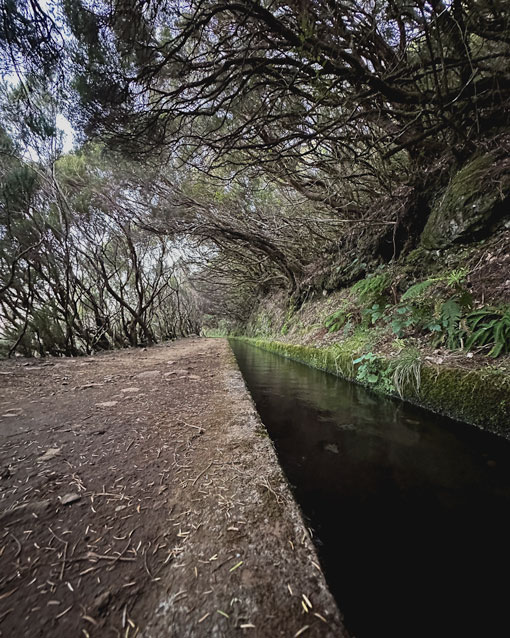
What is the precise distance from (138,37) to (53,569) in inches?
→ 146

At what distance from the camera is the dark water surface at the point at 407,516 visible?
0.75m

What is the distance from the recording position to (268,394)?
316 centimetres

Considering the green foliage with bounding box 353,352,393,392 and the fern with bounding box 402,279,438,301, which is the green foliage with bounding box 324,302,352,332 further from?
the green foliage with bounding box 353,352,393,392

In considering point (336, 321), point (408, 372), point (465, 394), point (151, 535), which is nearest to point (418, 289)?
point (408, 372)

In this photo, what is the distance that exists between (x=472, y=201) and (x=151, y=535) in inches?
177

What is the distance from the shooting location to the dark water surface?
751 millimetres

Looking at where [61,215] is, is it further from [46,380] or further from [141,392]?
[141,392]

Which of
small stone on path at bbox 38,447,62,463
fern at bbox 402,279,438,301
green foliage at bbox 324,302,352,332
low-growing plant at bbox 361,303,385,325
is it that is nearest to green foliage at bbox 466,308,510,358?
fern at bbox 402,279,438,301

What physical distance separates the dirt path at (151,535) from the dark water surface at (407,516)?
35cm

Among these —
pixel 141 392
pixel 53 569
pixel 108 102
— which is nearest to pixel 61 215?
pixel 108 102

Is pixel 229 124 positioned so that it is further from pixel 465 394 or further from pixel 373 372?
pixel 465 394

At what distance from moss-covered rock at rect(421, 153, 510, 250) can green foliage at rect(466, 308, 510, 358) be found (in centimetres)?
155

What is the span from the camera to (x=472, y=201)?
127 inches

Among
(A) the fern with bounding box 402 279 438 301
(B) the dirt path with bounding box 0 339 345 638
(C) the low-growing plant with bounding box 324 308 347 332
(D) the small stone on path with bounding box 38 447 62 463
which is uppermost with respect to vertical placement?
(A) the fern with bounding box 402 279 438 301
